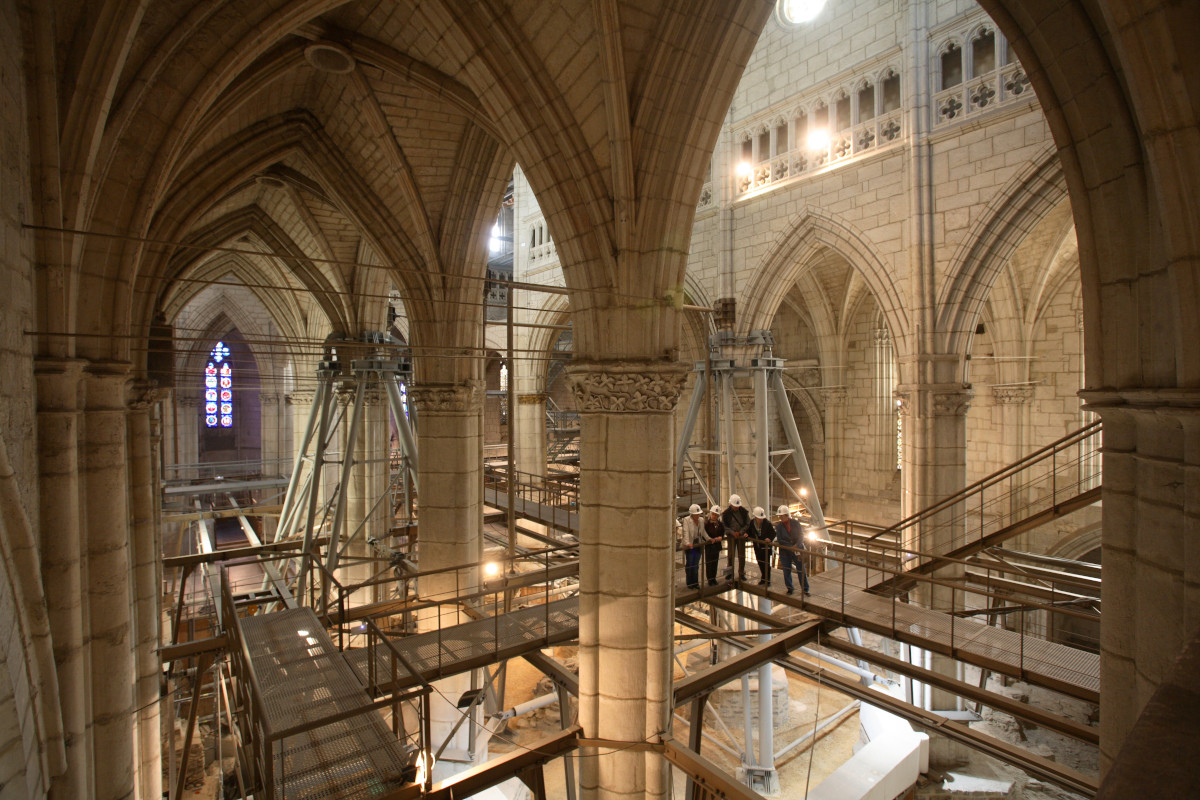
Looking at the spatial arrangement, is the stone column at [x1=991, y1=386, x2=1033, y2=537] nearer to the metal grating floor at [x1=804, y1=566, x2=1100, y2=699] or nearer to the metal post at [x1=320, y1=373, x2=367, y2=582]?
the metal grating floor at [x1=804, y1=566, x2=1100, y2=699]

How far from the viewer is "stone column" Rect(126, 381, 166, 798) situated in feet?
22.2

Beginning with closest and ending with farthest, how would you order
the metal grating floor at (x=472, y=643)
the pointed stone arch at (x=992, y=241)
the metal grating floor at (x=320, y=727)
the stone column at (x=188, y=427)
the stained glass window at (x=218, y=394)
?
1. the metal grating floor at (x=320, y=727)
2. the metal grating floor at (x=472, y=643)
3. the pointed stone arch at (x=992, y=241)
4. the stone column at (x=188, y=427)
5. the stained glass window at (x=218, y=394)

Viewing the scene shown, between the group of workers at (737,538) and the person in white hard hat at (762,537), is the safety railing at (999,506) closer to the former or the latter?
the group of workers at (737,538)

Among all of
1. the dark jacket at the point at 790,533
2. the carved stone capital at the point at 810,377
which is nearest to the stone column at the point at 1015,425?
the carved stone capital at the point at 810,377

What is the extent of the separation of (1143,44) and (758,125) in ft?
39.6

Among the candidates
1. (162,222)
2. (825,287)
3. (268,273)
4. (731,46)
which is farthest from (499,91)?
(825,287)

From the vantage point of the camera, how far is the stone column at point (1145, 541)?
9.45ft

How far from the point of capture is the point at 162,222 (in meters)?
9.42

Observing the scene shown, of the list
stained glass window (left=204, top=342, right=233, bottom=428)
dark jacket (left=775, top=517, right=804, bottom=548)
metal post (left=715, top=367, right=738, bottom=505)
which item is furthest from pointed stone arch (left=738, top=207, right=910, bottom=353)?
stained glass window (left=204, top=342, right=233, bottom=428)

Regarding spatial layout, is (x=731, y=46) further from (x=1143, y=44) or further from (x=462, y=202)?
(x=462, y=202)

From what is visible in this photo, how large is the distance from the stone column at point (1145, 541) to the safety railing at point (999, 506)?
182cm

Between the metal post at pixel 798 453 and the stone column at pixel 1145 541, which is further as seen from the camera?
the metal post at pixel 798 453

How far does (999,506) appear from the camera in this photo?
15.2 m

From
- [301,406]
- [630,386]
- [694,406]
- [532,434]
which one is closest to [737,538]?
[694,406]
